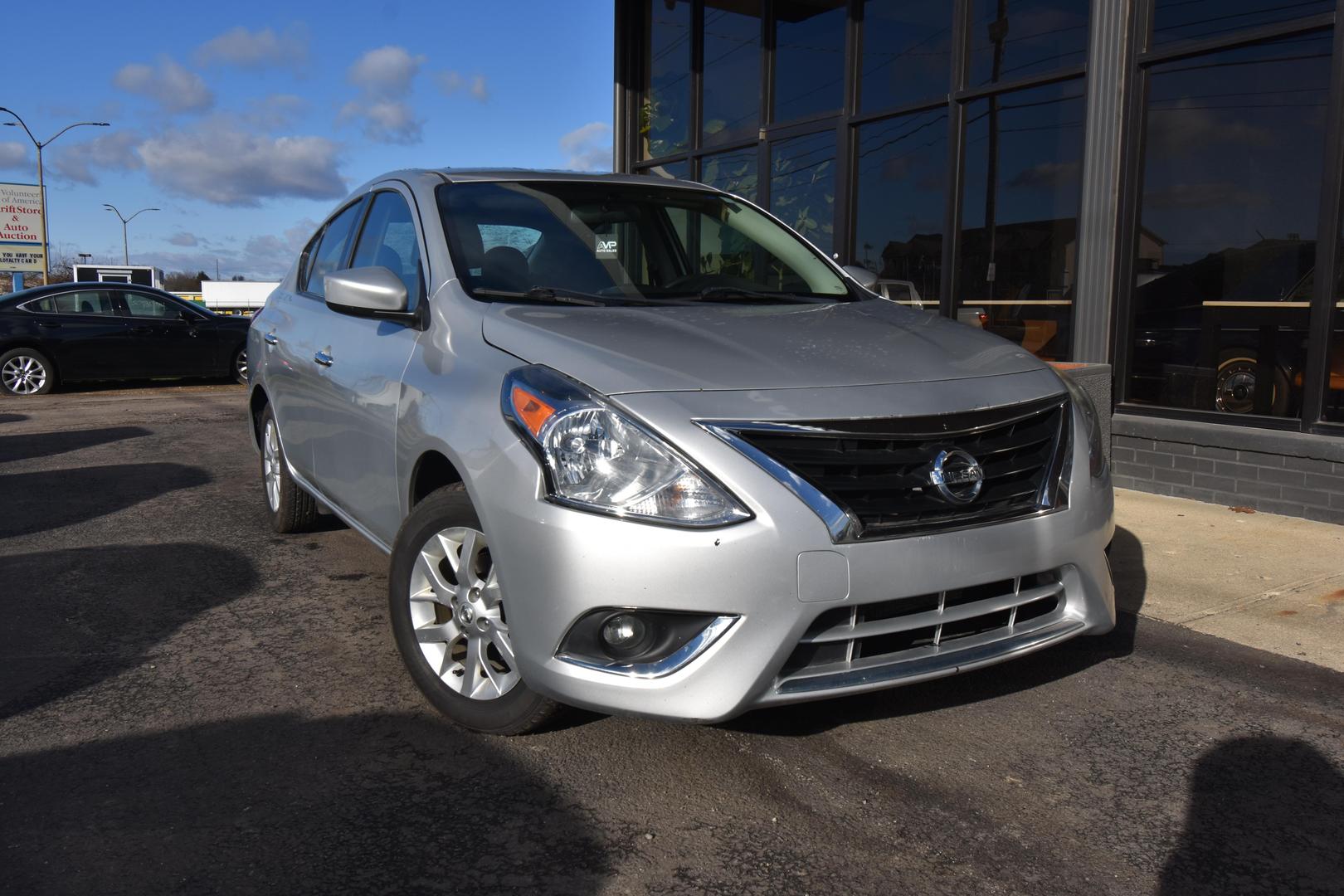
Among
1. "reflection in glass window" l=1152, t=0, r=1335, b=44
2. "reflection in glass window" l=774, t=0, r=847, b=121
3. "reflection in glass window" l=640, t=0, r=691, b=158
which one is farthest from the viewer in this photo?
"reflection in glass window" l=640, t=0, r=691, b=158

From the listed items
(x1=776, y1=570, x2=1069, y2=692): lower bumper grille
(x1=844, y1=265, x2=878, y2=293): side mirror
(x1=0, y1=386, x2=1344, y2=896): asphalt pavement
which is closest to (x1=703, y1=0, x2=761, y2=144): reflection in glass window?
(x1=844, y1=265, x2=878, y2=293): side mirror

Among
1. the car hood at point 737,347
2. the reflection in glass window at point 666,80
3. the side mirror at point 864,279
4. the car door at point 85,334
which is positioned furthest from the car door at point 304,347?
the car door at point 85,334

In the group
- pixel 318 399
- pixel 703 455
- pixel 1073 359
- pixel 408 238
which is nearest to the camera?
pixel 703 455

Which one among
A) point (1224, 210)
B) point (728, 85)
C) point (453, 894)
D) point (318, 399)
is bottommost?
point (453, 894)

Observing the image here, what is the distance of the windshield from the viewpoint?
3.62 m

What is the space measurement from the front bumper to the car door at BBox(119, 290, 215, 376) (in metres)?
13.4

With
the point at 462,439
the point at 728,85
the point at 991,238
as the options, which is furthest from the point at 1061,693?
the point at 728,85

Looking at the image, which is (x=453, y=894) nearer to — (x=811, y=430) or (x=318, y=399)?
(x=811, y=430)

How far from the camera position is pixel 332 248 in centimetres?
494

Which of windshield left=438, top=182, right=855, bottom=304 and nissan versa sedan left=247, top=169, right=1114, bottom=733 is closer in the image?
nissan versa sedan left=247, top=169, right=1114, bottom=733

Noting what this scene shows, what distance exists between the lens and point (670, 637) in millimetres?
2588

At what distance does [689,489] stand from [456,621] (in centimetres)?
92

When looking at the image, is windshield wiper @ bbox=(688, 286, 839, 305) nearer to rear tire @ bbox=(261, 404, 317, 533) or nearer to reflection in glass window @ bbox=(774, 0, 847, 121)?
rear tire @ bbox=(261, 404, 317, 533)

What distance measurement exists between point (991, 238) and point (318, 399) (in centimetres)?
567
